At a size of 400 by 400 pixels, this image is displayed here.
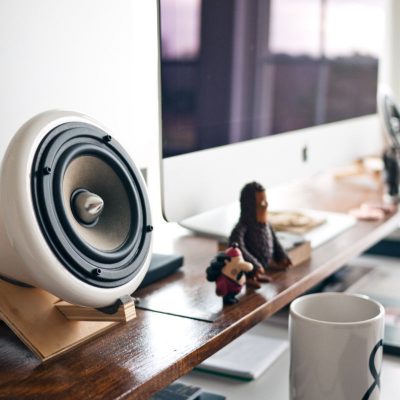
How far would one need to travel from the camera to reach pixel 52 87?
83 cm

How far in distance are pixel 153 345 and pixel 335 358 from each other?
0.56 ft

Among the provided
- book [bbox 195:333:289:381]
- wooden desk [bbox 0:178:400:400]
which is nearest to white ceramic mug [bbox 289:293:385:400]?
wooden desk [bbox 0:178:400:400]

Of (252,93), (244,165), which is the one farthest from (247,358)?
(252,93)

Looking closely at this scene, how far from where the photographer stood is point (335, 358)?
0.64 meters

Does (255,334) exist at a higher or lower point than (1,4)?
lower

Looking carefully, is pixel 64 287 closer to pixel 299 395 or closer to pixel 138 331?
pixel 138 331

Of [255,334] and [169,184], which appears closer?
[169,184]

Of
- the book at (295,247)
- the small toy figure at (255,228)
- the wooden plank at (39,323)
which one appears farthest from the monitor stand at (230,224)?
the wooden plank at (39,323)

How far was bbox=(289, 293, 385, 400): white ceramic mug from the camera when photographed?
64 centimetres

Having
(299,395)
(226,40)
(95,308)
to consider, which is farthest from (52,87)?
(299,395)

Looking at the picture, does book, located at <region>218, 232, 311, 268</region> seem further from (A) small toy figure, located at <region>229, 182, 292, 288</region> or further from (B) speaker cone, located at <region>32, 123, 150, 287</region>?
(B) speaker cone, located at <region>32, 123, 150, 287</region>

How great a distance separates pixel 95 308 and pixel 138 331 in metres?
0.08

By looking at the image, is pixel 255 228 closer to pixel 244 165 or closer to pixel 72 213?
pixel 244 165

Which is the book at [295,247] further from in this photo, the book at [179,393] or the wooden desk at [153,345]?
the book at [179,393]
